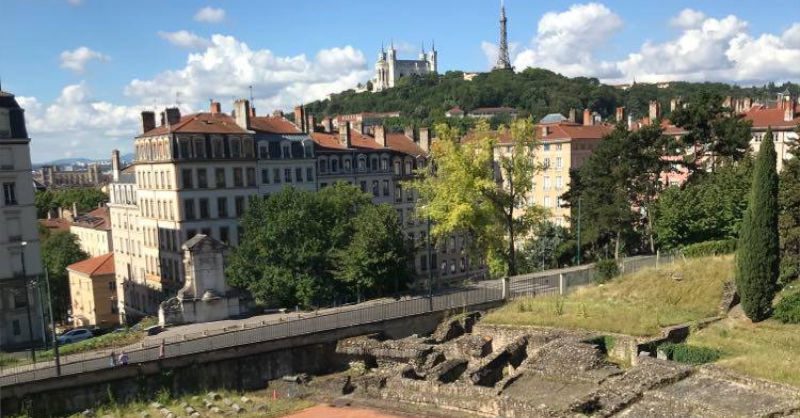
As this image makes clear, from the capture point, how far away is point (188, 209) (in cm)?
5772

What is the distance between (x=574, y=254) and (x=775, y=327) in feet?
99.6

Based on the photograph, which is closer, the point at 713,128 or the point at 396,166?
the point at 713,128

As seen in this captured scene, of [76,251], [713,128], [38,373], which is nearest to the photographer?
[38,373]

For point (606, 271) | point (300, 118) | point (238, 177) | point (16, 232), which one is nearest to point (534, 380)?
point (606, 271)

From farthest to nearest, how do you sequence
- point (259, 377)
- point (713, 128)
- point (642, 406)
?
point (713, 128) → point (259, 377) → point (642, 406)

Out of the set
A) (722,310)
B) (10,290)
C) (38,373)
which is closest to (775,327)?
(722,310)

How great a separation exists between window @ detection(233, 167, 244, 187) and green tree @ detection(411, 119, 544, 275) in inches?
745

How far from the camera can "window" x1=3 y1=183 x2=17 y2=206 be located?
160 ft

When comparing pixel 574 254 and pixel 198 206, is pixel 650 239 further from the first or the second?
pixel 198 206

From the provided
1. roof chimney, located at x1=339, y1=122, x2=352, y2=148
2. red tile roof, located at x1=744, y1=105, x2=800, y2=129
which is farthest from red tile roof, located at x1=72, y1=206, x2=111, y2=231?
red tile roof, located at x1=744, y1=105, x2=800, y2=129

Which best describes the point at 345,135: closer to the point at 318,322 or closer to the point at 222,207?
the point at 222,207

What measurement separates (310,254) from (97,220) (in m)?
60.6

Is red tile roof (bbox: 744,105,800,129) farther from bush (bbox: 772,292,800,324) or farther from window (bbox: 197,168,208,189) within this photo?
window (bbox: 197,168,208,189)

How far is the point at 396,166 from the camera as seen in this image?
75000 mm
